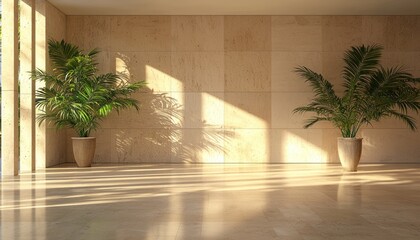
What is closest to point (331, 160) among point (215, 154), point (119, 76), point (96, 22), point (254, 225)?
point (215, 154)

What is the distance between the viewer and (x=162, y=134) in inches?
540

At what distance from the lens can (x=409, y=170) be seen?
11945 millimetres

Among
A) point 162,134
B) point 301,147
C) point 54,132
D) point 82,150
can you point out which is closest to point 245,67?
point 301,147

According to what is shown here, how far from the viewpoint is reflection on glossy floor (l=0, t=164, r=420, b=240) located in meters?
5.48

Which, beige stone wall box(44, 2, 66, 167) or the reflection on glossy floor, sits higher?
beige stone wall box(44, 2, 66, 167)

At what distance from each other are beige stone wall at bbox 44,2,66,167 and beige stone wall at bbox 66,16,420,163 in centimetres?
43

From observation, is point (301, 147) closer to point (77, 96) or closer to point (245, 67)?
point (245, 67)

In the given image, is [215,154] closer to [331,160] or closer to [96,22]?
[331,160]

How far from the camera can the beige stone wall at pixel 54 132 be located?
12531 millimetres

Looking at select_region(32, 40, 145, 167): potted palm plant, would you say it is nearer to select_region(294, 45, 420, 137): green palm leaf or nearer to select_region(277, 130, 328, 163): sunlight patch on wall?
select_region(277, 130, 328, 163): sunlight patch on wall

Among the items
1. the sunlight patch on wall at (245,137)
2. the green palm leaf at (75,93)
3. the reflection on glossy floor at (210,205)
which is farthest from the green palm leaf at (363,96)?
the green palm leaf at (75,93)

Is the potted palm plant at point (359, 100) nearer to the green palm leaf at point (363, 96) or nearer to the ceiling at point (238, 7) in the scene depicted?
the green palm leaf at point (363, 96)

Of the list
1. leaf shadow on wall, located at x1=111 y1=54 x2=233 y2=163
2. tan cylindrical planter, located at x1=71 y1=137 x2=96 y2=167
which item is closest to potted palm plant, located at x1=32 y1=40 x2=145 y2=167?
tan cylindrical planter, located at x1=71 y1=137 x2=96 y2=167

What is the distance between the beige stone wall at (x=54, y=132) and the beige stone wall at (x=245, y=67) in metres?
0.43
